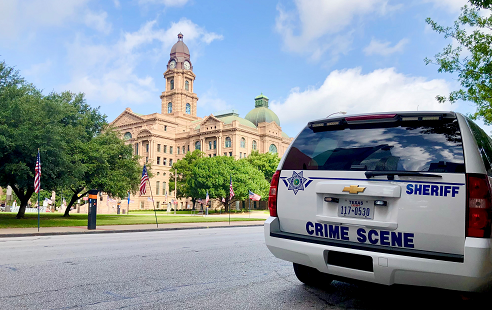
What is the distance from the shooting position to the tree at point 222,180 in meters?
59.1

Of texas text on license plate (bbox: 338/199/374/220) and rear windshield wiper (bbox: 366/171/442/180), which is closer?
rear windshield wiper (bbox: 366/171/442/180)

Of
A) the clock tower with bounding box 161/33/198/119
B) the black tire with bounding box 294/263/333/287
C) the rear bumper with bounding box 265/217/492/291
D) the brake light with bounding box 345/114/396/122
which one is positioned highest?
the clock tower with bounding box 161/33/198/119

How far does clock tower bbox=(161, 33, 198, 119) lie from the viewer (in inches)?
4377

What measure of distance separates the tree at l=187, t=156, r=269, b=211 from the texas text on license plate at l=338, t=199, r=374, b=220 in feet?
178

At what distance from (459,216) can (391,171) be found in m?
0.71

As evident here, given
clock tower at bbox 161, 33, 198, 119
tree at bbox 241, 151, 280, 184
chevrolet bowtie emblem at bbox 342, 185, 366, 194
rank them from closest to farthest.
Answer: chevrolet bowtie emblem at bbox 342, 185, 366, 194 < tree at bbox 241, 151, 280, 184 < clock tower at bbox 161, 33, 198, 119

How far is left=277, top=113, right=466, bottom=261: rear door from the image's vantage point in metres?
3.65

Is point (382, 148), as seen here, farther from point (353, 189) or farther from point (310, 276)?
point (310, 276)

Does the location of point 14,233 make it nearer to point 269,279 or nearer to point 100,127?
point 269,279

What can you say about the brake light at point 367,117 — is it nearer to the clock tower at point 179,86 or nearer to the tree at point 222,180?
the tree at point 222,180

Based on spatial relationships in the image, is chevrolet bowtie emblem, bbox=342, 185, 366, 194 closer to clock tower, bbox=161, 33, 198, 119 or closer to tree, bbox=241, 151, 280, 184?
tree, bbox=241, 151, 280, 184

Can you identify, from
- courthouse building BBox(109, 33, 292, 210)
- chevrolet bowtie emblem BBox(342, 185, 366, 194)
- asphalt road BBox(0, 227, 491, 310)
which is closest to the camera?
chevrolet bowtie emblem BBox(342, 185, 366, 194)

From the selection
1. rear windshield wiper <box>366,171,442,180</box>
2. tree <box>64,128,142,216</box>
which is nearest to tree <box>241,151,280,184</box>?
tree <box>64,128,142,216</box>

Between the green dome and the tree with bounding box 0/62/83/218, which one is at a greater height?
the green dome
